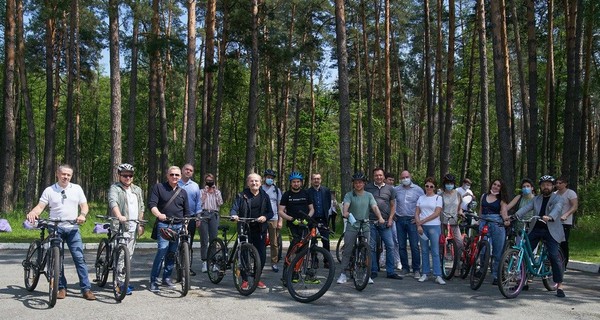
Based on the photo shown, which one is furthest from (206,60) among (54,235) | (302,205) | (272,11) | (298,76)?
(54,235)

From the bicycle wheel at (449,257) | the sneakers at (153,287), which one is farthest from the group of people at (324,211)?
the bicycle wheel at (449,257)

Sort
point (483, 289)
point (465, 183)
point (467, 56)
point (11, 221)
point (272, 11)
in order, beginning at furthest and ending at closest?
1. point (467, 56)
2. point (272, 11)
3. point (11, 221)
4. point (465, 183)
5. point (483, 289)

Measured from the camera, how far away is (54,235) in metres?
7.86

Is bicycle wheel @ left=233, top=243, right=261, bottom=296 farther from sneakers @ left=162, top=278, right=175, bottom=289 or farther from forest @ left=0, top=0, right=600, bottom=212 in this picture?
forest @ left=0, top=0, right=600, bottom=212

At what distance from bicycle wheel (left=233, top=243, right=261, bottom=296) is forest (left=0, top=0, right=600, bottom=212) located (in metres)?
6.85

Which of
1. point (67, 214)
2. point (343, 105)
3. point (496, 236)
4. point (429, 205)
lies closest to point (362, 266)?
point (429, 205)

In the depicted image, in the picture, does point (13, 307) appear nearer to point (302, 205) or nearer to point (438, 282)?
point (302, 205)

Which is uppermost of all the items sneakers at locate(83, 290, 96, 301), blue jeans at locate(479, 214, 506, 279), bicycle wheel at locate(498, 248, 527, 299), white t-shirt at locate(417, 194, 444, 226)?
white t-shirt at locate(417, 194, 444, 226)

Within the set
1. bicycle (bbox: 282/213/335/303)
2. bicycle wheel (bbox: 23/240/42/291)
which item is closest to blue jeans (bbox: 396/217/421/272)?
bicycle (bbox: 282/213/335/303)

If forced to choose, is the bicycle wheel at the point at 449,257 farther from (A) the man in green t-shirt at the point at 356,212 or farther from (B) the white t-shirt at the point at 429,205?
(A) the man in green t-shirt at the point at 356,212

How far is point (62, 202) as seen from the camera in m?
8.05

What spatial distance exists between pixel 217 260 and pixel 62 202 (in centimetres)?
280

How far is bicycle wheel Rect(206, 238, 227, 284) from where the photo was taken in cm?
959

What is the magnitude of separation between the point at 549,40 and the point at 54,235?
2278cm
